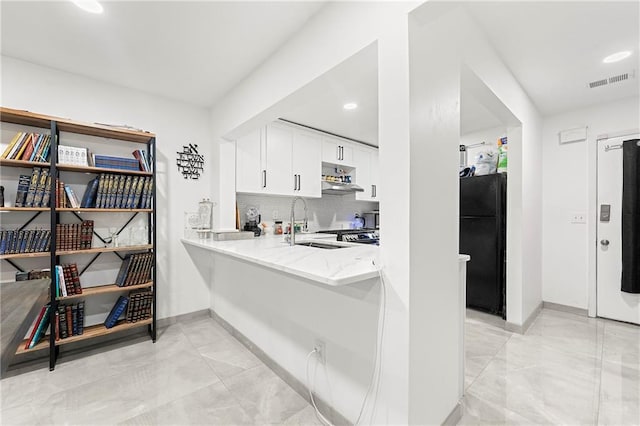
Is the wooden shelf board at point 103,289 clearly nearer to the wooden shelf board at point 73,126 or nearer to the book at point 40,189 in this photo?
the book at point 40,189

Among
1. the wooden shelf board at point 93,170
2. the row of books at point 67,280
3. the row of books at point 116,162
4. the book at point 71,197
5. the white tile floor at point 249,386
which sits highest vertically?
the row of books at point 116,162

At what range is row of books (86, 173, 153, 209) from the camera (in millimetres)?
2377

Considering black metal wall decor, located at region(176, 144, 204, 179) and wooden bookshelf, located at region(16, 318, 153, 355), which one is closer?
wooden bookshelf, located at region(16, 318, 153, 355)

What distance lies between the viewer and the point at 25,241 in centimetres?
210

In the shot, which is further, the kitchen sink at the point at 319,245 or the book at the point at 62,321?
the kitchen sink at the point at 319,245

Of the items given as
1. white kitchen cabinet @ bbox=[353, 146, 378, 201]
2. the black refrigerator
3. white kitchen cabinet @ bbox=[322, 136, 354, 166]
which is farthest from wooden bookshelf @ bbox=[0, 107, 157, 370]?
the black refrigerator

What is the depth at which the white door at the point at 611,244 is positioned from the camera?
→ 9.86ft

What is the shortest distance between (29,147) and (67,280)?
109 cm

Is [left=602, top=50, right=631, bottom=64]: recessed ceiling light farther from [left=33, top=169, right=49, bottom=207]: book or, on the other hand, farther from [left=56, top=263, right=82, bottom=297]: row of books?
[left=56, top=263, right=82, bottom=297]: row of books

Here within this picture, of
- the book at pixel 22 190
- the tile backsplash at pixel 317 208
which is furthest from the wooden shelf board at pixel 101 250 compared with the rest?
the tile backsplash at pixel 317 208

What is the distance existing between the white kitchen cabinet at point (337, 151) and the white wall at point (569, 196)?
102 inches

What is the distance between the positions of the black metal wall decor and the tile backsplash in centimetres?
58

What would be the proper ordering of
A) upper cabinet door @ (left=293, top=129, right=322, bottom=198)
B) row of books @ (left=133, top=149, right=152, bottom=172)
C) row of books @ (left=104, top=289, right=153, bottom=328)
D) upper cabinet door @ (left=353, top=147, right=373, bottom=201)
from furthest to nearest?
upper cabinet door @ (left=353, top=147, right=373, bottom=201)
upper cabinet door @ (left=293, top=129, right=322, bottom=198)
row of books @ (left=133, top=149, right=152, bottom=172)
row of books @ (left=104, top=289, right=153, bottom=328)

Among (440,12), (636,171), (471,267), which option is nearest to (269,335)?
(440,12)
